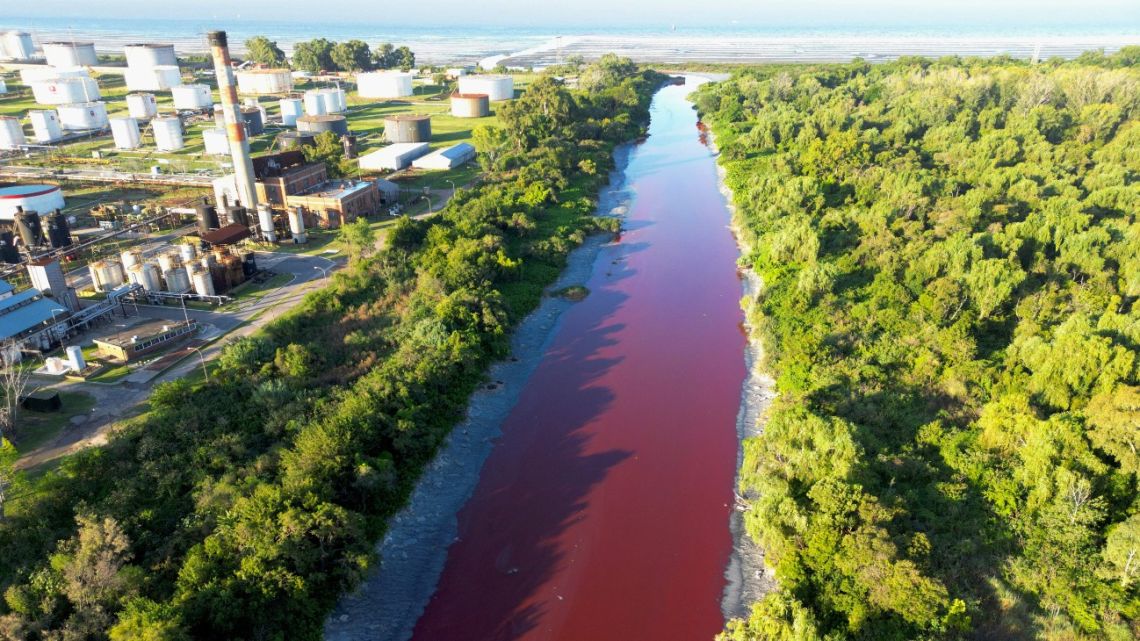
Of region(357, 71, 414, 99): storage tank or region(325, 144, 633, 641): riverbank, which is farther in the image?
region(357, 71, 414, 99): storage tank

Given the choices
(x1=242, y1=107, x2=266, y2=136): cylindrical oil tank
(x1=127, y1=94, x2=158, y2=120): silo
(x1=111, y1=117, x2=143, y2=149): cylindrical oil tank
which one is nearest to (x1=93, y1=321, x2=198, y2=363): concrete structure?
(x1=111, y1=117, x2=143, y2=149): cylindrical oil tank

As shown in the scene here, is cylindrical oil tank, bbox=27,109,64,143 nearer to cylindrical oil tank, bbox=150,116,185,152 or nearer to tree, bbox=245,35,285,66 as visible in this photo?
cylindrical oil tank, bbox=150,116,185,152

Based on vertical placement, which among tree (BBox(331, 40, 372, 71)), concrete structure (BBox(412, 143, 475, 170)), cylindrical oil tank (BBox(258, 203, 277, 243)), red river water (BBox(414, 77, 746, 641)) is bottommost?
red river water (BBox(414, 77, 746, 641))

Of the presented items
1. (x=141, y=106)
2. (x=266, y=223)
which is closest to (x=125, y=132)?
(x=141, y=106)

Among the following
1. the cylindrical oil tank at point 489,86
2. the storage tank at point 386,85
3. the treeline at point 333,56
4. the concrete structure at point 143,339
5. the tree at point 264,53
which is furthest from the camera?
the tree at point 264,53

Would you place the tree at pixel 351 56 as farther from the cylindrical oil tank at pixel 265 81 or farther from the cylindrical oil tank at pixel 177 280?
the cylindrical oil tank at pixel 177 280

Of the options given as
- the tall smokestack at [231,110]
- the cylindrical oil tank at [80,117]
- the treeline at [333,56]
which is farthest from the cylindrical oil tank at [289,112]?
the tall smokestack at [231,110]
